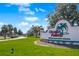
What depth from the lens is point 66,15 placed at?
41.6 feet

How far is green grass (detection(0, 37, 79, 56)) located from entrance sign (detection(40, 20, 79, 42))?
47 centimetres

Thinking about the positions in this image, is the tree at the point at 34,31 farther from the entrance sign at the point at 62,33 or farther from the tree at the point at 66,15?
the tree at the point at 66,15

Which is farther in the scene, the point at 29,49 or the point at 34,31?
the point at 34,31

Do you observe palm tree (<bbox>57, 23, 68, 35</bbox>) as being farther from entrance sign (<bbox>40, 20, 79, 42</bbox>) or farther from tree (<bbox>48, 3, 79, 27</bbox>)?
tree (<bbox>48, 3, 79, 27</bbox>)

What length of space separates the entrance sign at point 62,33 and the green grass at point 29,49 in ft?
1.53

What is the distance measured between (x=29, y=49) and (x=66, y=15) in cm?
203

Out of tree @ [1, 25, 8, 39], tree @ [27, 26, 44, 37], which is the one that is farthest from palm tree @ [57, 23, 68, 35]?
tree @ [1, 25, 8, 39]

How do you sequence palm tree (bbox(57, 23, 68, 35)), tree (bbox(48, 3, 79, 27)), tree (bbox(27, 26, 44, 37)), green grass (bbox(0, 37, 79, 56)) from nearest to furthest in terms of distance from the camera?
green grass (bbox(0, 37, 79, 56)) → tree (bbox(27, 26, 44, 37)) → tree (bbox(48, 3, 79, 27)) → palm tree (bbox(57, 23, 68, 35))

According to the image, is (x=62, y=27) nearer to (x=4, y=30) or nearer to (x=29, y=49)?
(x=29, y=49)

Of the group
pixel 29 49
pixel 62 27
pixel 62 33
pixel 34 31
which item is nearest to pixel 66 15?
pixel 62 27

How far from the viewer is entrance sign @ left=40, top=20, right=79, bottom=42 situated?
500 inches

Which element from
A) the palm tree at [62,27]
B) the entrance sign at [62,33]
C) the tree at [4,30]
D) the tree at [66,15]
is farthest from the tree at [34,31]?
the tree at [4,30]

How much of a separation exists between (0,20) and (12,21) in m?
0.48

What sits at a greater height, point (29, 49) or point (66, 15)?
point (66, 15)
